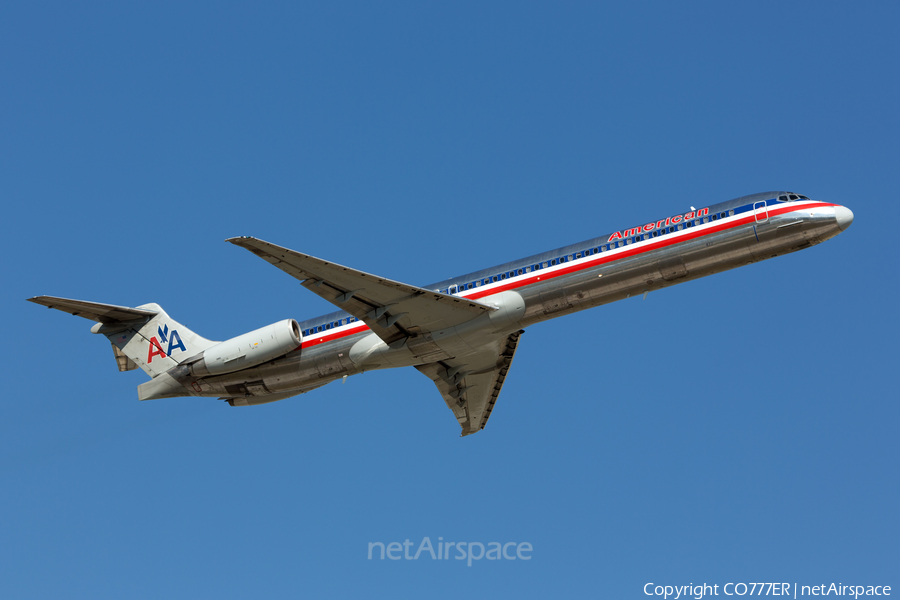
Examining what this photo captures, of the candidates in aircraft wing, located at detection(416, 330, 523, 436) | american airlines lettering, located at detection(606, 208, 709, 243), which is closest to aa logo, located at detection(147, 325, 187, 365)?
aircraft wing, located at detection(416, 330, 523, 436)

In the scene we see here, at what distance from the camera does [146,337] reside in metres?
37.6

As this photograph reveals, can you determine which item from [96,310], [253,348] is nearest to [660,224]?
[253,348]

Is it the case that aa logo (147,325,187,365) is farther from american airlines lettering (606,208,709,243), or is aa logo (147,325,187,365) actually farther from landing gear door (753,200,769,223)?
landing gear door (753,200,769,223)

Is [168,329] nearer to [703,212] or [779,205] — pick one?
[703,212]

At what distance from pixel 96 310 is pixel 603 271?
815 inches

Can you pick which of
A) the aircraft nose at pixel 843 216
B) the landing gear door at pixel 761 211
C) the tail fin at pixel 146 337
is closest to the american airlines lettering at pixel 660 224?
the landing gear door at pixel 761 211

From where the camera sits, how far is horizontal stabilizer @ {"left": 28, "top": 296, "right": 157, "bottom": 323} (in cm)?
3244

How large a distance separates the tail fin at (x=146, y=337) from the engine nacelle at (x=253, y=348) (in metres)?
1.90

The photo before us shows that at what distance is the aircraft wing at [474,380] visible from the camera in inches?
1483

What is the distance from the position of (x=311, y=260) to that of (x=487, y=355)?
35.7ft

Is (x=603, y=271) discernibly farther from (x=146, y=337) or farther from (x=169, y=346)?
(x=146, y=337)

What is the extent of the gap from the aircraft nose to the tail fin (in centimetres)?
2469

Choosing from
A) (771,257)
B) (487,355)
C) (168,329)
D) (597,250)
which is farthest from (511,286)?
(168,329)

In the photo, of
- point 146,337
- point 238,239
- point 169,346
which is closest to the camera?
point 238,239
